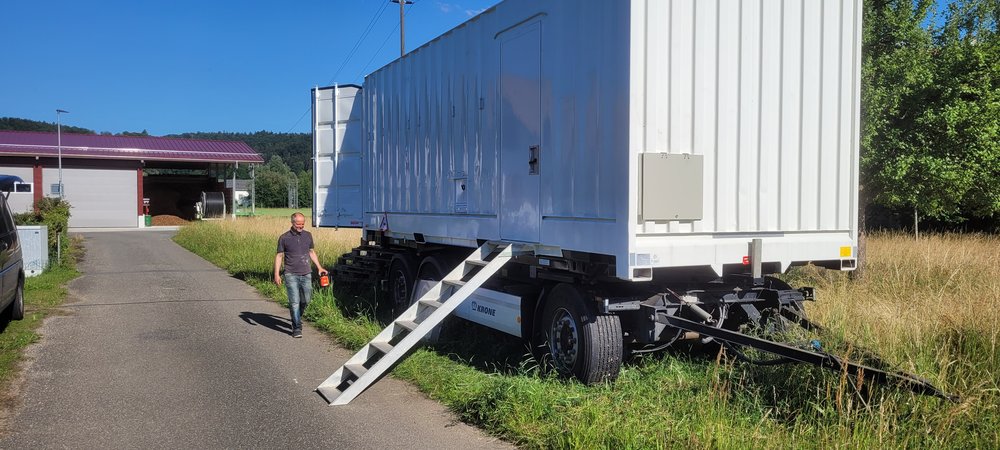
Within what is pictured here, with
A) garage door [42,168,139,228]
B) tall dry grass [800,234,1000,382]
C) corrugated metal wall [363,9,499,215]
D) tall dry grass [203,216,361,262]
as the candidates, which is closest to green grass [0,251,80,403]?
corrugated metal wall [363,9,499,215]

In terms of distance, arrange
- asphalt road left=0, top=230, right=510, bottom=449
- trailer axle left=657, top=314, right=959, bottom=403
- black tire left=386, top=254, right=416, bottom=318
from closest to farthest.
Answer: trailer axle left=657, top=314, right=959, bottom=403 < asphalt road left=0, top=230, right=510, bottom=449 < black tire left=386, top=254, right=416, bottom=318

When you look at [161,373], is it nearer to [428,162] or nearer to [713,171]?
[428,162]

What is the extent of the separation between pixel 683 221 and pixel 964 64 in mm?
8794

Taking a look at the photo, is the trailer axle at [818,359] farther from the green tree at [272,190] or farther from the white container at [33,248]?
the green tree at [272,190]

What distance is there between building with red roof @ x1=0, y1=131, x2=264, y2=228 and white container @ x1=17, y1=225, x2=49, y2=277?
23658mm

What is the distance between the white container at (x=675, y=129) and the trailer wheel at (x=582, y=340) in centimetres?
52

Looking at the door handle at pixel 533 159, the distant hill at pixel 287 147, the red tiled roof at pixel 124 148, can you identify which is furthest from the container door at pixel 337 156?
the distant hill at pixel 287 147

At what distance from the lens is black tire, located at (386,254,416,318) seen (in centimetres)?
997

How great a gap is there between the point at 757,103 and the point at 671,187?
3.72 feet

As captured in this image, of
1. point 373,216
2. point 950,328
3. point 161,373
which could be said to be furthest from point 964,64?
point 161,373

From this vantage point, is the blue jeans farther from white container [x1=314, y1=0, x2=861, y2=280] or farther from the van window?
the van window

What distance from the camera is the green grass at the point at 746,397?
4.45m

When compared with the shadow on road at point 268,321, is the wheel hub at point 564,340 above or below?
above

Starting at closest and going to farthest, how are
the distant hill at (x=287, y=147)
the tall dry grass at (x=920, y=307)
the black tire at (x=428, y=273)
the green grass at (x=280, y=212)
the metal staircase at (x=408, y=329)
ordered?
1. the tall dry grass at (x=920, y=307)
2. the metal staircase at (x=408, y=329)
3. the black tire at (x=428, y=273)
4. the green grass at (x=280, y=212)
5. the distant hill at (x=287, y=147)
